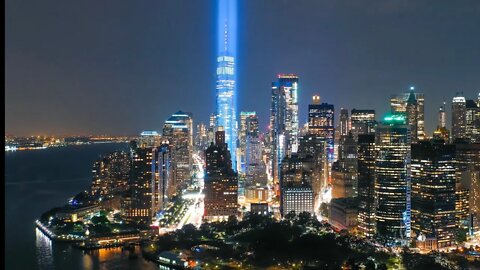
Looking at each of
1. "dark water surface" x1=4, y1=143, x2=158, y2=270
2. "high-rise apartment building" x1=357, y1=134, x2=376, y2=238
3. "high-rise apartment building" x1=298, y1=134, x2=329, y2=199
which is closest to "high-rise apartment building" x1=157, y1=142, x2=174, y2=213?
"dark water surface" x1=4, y1=143, x2=158, y2=270

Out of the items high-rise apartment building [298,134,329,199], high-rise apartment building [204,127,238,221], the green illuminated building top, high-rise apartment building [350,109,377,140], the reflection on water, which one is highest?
high-rise apartment building [350,109,377,140]

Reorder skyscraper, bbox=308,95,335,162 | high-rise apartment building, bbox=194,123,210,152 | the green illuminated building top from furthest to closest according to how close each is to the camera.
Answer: high-rise apartment building, bbox=194,123,210,152
skyscraper, bbox=308,95,335,162
the green illuminated building top

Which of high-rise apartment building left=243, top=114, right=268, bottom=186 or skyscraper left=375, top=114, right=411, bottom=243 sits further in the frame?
high-rise apartment building left=243, top=114, right=268, bottom=186

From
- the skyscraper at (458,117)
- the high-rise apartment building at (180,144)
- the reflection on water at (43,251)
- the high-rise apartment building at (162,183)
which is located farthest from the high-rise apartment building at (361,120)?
the reflection on water at (43,251)

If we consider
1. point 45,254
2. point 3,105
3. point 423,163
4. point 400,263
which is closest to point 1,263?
point 3,105

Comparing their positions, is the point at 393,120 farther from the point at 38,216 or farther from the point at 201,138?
the point at 201,138

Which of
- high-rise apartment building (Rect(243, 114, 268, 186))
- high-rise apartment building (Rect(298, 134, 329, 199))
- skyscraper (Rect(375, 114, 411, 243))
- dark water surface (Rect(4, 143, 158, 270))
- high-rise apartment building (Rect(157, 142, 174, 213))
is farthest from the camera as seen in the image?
high-rise apartment building (Rect(243, 114, 268, 186))

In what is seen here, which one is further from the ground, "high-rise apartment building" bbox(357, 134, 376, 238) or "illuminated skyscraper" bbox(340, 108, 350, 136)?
"illuminated skyscraper" bbox(340, 108, 350, 136)

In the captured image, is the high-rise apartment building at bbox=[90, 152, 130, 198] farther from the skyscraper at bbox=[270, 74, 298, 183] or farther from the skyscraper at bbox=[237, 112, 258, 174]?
the skyscraper at bbox=[270, 74, 298, 183]

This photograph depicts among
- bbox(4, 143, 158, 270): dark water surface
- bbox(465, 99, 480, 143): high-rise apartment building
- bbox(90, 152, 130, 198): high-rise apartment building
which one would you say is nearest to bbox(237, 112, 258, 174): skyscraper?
bbox(90, 152, 130, 198): high-rise apartment building
